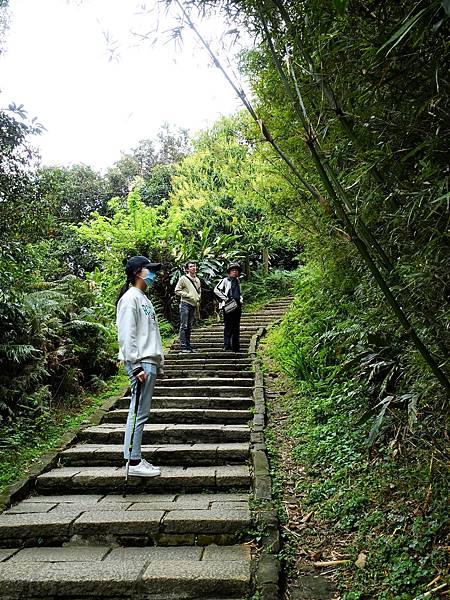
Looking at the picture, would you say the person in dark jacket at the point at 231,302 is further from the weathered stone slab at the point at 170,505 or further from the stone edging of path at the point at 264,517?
the weathered stone slab at the point at 170,505

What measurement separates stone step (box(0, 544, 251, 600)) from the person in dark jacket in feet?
16.4

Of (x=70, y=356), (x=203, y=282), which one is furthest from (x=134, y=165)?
(x=70, y=356)

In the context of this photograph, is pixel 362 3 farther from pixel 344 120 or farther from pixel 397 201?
pixel 397 201

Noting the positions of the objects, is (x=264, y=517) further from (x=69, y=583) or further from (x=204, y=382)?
(x=204, y=382)

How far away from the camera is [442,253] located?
197 cm

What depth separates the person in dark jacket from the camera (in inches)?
301

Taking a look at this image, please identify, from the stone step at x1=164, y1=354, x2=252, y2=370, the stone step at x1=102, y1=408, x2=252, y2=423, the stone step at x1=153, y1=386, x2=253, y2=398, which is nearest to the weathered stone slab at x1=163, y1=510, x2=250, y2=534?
the stone step at x1=102, y1=408, x2=252, y2=423

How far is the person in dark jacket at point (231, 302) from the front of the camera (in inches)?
301

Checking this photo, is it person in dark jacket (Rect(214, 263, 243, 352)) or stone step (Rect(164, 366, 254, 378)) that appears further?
person in dark jacket (Rect(214, 263, 243, 352))

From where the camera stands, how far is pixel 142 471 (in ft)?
12.0

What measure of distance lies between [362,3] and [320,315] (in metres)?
4.86

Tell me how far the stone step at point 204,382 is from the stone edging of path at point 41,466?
116 cm

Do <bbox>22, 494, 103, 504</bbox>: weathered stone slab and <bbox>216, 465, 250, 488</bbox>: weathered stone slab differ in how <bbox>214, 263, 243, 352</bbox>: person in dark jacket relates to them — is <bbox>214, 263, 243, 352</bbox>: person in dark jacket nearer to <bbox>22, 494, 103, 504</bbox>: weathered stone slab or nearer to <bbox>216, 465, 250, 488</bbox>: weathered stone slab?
<bbox>216, 465, 250, 488</bbox>: weathered stone slab

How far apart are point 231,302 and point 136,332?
13.2 ft
